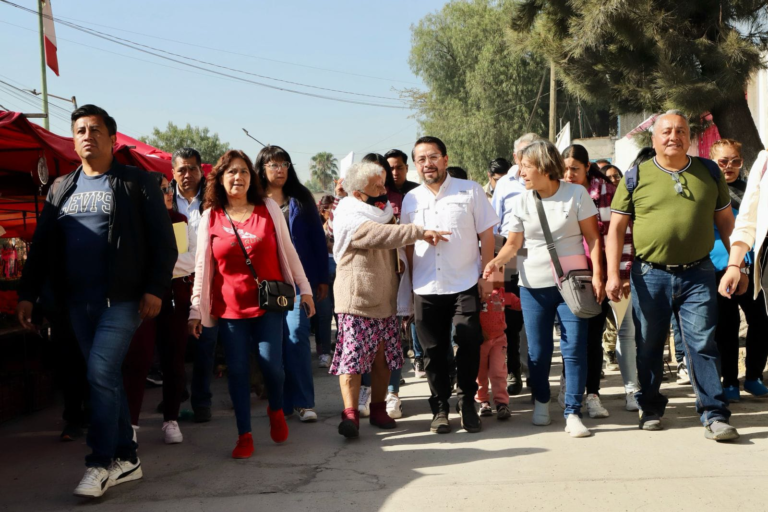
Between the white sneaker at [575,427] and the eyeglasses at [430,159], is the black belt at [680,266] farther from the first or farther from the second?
the eyeglasses at [430,159]

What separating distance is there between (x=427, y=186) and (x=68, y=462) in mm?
3184

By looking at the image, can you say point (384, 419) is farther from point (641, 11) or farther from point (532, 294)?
point (641, 11)

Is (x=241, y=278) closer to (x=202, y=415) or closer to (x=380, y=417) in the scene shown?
(x=380, y=417)

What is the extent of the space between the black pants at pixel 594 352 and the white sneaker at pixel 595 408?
7 centimetres

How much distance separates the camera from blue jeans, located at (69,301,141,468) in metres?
4.49

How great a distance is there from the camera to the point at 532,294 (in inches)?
231

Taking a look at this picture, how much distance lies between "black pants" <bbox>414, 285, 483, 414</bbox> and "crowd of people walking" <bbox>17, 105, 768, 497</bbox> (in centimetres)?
2

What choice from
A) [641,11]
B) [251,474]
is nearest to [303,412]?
[251,474]

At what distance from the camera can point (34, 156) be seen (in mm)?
8062

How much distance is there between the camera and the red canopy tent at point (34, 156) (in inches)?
258

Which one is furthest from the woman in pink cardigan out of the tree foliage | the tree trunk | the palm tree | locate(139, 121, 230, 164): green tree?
the palm tree

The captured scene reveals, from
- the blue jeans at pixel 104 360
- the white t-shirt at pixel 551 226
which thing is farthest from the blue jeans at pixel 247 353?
the white t-shirt at pixel 551 226

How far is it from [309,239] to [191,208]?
1033mm

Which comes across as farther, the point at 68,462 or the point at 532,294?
the point at 532,294
